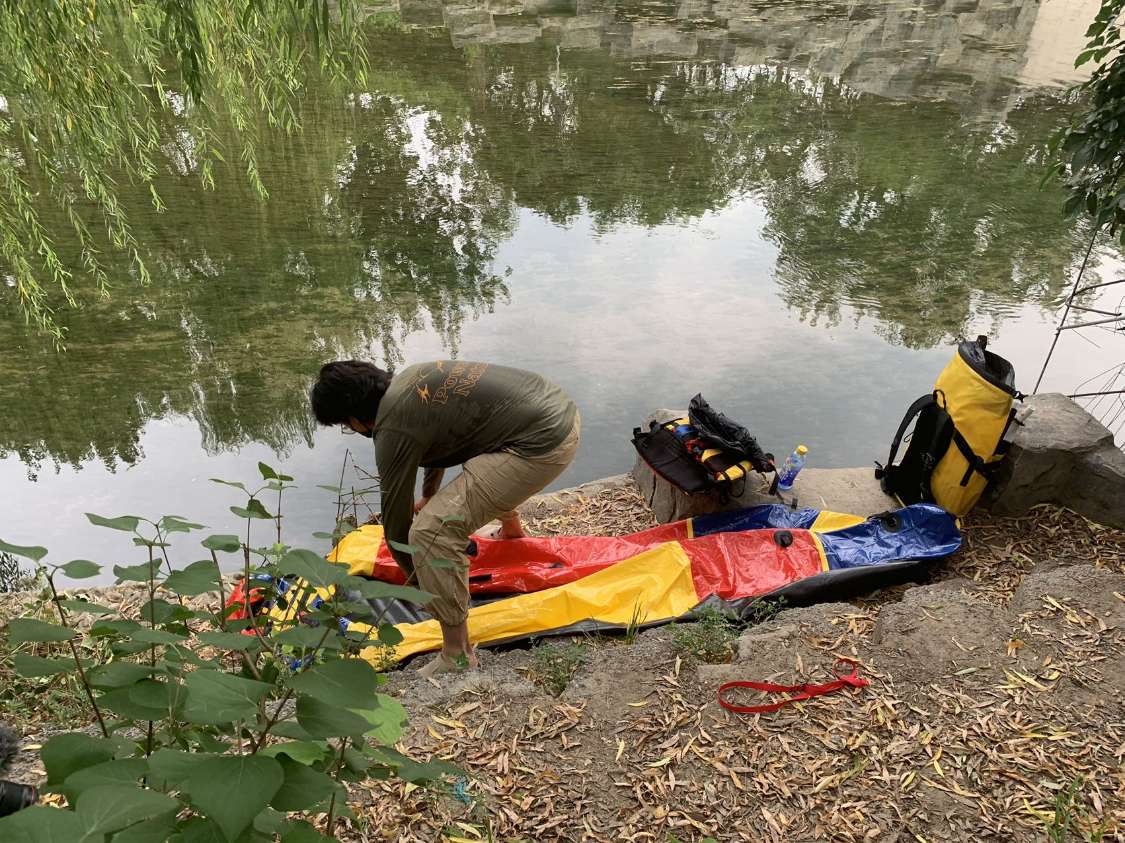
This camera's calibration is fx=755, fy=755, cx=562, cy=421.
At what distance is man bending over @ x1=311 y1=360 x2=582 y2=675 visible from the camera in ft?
8.93

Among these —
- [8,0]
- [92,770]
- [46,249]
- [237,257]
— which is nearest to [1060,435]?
[92,770]

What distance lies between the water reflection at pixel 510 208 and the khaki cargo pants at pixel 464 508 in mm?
2389

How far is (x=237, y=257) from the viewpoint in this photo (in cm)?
714

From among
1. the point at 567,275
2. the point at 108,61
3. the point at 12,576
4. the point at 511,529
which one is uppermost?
the point at 108,61

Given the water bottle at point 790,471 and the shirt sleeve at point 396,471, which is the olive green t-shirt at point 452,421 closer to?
the shirt sleeve at point 396,471

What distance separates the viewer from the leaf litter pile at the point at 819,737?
76.5 inches

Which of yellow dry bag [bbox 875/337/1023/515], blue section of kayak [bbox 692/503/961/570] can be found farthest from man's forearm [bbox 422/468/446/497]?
yellow dry bag [bbox 875/337/1023/515]

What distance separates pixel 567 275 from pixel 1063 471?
14.9 ft

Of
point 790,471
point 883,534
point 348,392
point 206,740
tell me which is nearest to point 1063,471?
point 883,534

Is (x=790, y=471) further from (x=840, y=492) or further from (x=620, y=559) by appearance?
(x=620, y=559)

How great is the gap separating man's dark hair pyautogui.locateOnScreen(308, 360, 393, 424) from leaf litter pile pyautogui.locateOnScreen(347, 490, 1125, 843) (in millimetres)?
993

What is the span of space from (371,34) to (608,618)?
16.3m

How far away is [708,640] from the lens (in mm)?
2686

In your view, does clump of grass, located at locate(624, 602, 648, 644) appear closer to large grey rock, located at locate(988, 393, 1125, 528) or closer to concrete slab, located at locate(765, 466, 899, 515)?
concrete slab, located at locate(765, 466, 899, 515)
